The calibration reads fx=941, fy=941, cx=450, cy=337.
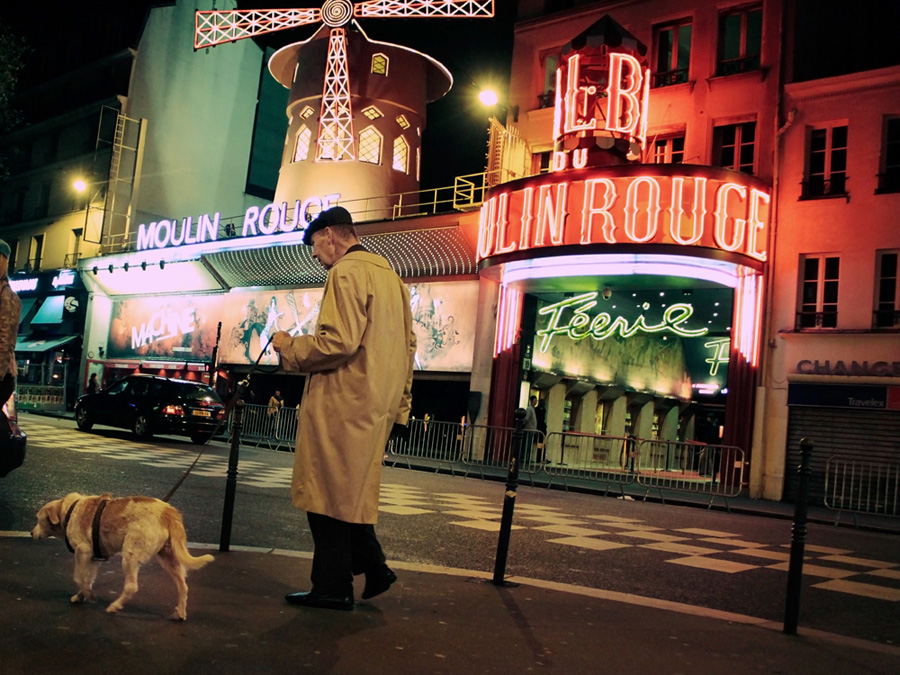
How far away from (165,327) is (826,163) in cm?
2475

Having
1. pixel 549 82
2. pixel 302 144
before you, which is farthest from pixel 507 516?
pixel 302 144

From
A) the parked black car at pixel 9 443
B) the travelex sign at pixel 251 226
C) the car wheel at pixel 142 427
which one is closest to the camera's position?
the parked black car at pixel 9 443

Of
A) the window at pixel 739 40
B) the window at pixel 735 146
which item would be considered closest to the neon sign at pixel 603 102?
the window at pixel 735 146

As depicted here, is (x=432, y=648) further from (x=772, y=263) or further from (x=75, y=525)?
(x=772, y=263)

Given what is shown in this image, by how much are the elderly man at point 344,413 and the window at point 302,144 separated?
1078 inches

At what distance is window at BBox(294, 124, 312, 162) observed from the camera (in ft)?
102

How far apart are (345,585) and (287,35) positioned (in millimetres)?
35608

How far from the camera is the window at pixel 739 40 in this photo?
842 inches

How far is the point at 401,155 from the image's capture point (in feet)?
102

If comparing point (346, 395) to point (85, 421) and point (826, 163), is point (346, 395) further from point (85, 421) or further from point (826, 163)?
point (85, 421)

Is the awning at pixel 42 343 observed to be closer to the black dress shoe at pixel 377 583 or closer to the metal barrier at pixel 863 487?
the metal barrier at pixel 863 487

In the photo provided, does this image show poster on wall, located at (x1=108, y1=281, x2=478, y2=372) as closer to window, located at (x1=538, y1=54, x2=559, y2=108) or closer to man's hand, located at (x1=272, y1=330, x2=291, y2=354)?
window, located at (x1=538, y1=54, x2=559, y2=108)

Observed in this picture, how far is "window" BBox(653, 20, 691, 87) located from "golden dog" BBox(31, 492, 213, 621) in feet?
67.4

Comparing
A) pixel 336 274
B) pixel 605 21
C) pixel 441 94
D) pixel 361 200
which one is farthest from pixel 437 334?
pixel 336 274
